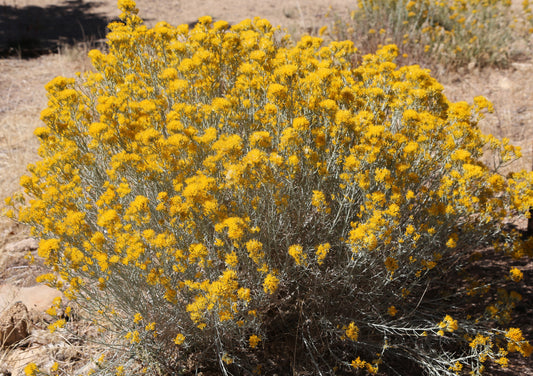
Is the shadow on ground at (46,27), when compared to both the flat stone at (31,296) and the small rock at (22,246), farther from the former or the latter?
the flat stone at (31,296)

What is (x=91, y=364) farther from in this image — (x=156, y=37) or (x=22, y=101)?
(x=22, y=101)

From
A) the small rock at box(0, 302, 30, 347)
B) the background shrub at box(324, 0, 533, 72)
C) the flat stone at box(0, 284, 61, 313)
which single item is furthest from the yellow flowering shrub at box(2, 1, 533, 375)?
the background shrub at box(324, 0, 533, 72)

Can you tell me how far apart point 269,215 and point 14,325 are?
229cm

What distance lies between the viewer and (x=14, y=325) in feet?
9.79

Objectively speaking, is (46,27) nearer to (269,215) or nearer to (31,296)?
(31,296)

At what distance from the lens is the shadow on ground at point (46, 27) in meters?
9.07

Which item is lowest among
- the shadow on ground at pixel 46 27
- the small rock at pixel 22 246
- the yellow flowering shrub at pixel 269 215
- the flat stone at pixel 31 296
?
the flat stone at pixel 31 296

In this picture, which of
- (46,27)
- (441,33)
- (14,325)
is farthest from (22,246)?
(46,27)

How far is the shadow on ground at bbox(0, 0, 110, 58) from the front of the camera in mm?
9070

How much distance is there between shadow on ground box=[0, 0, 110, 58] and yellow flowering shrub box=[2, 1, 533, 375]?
22.7 ft

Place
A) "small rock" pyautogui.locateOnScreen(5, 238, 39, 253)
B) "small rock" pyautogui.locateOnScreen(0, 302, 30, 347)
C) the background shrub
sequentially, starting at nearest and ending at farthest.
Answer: "small rock" pyautogui.locateOnScreen(0, 302, 30, 347), "small rock" pyautogui.locateOnScreen(5, 238, 39, 253), the background shrub

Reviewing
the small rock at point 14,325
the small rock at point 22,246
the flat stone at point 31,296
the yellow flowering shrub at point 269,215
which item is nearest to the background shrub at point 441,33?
the yellow flowering shrub at point 269,215

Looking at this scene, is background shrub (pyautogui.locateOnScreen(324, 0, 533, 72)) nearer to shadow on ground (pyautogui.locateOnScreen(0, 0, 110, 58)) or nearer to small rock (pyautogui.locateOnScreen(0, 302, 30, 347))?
shadow on ground (pyautogui.locateOnScreen(0, 0, 110, 58))

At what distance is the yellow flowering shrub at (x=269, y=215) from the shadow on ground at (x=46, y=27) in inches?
272
